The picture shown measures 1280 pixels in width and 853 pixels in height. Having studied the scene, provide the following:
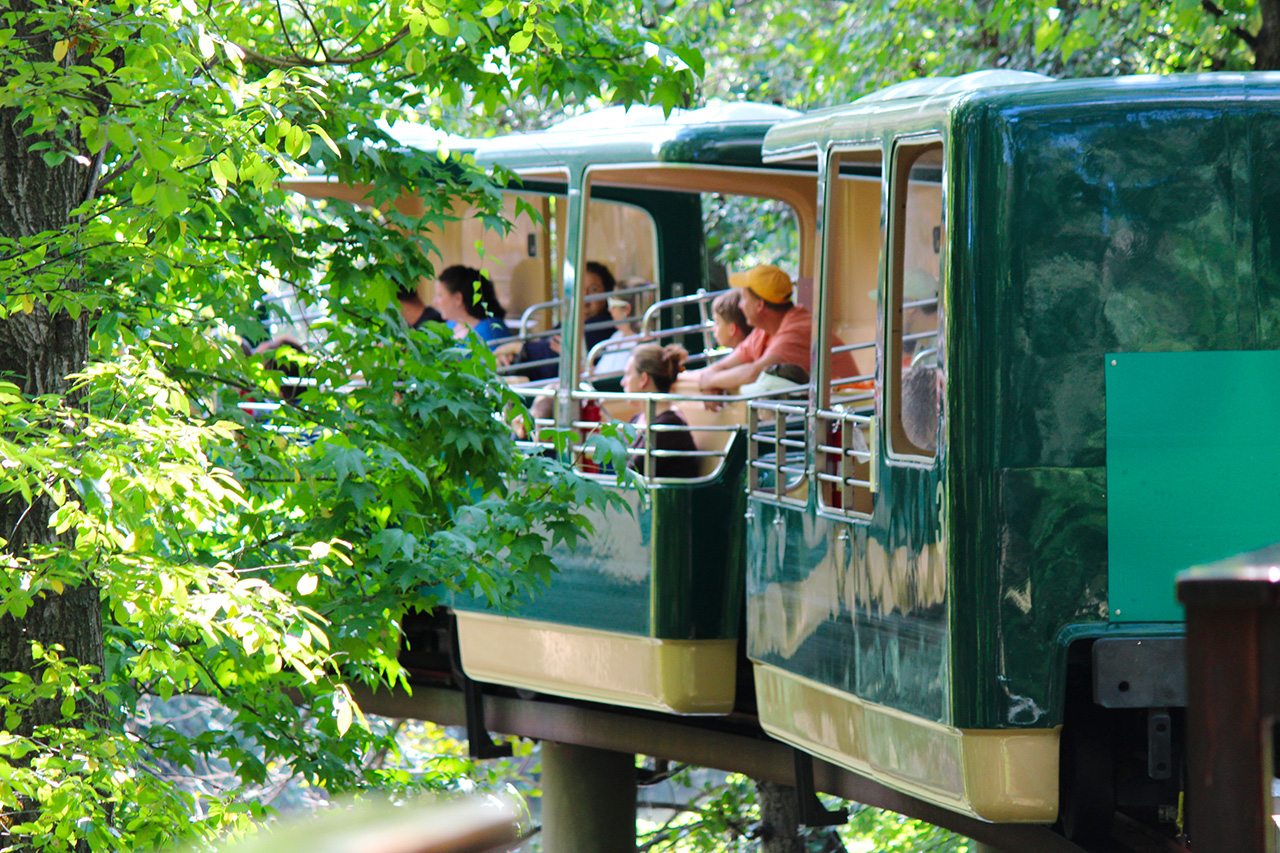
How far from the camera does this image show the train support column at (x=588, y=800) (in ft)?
33.5

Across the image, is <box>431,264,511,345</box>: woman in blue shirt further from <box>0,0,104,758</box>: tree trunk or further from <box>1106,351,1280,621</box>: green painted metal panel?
<box>1106,351,1280,621</box>: green painted metal panel

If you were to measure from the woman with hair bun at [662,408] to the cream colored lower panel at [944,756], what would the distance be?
1.69m

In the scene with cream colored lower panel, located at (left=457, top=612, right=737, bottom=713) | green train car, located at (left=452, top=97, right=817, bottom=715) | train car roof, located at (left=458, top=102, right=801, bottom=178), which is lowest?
cream colored lower panel, located at (left=457, top=612, right=737, bottom=713)

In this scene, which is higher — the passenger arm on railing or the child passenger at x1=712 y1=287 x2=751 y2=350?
the child passenger at x1=712 y1=287 x2=751 y2=350

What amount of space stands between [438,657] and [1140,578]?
559cm

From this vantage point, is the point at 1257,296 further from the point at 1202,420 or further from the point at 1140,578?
the point at 1140,578

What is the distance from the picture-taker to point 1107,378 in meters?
4.90

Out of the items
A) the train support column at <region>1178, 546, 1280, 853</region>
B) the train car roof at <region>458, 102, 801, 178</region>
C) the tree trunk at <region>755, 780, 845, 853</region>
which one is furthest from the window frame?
the tree trunk at <region>755, 780, 845, 853</region>

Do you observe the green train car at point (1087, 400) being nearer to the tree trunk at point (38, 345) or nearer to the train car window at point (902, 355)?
the train car window at point (902, 355)

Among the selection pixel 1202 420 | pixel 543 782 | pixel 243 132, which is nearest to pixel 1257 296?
pixel 1202 420

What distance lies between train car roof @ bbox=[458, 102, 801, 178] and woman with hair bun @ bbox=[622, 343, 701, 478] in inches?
35.4

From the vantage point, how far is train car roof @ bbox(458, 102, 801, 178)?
310 inches

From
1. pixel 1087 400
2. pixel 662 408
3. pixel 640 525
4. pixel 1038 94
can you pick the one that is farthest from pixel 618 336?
pixel 1087 400

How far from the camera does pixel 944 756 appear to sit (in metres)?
5.08
